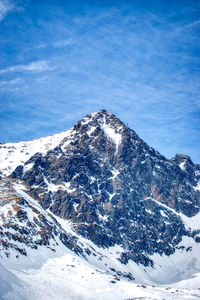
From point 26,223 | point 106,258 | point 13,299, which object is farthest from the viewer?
point 106,258

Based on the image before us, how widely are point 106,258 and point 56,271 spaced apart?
296 ft

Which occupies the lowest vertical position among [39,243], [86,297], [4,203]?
[86,297]

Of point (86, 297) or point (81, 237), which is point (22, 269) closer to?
point (86, 297)

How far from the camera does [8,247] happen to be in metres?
102

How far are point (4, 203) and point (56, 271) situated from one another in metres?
43.3

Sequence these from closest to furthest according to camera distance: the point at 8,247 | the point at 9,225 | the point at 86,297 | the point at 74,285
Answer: the point at 86,297 < the point at 74,285 < the point at 8,247 < the point at 9,225

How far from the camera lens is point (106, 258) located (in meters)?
189

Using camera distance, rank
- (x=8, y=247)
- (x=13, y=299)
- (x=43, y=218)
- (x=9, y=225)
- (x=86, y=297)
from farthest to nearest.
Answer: (x=43, y=218) → (x=9, y=225) → (x=8, y=247) → (x=86, y=297) → (x=13, y=299)

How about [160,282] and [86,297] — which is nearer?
[86,297]

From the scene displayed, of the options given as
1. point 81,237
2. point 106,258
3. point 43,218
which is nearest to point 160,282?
point 106,258

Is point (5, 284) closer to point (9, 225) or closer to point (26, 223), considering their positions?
point (9, 225)

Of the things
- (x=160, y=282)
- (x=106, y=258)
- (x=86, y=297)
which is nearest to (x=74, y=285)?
(x=86, y=297)

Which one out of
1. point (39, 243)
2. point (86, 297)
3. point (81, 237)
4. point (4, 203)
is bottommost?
point (86, 297)

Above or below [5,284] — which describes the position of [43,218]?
above
